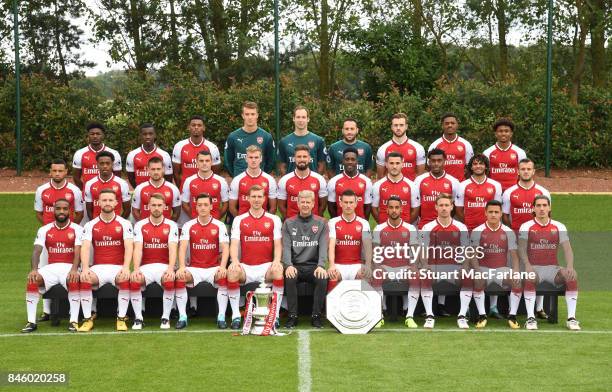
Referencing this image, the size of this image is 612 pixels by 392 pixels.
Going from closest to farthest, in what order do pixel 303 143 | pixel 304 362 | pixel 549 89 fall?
1. pixel 304 362
2. pixel 303 143
3. pixel 549 89

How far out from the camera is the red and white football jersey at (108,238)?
31.7ft

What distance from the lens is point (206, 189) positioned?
35.0 feet

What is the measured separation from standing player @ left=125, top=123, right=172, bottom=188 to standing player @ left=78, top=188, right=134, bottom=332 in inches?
55.1

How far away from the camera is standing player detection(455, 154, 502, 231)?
1031cm

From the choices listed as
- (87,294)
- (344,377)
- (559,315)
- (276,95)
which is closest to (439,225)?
(559,315)

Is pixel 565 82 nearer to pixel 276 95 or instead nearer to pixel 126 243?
pixel 276 95

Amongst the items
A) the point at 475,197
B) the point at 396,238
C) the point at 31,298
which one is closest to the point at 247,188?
the point at 396,238

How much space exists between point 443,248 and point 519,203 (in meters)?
1.01

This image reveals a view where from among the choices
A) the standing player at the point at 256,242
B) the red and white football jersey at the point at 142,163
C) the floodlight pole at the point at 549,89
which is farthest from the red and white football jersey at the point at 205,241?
the floodlight pole at the point at 549,89

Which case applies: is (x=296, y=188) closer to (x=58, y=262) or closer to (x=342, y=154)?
(x=342, y=154)

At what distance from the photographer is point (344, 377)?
7.49m

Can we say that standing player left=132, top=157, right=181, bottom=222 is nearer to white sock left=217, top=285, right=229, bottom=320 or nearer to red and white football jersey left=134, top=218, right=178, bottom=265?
red and white football jersey left=134, top=218, right=178, bottom=265

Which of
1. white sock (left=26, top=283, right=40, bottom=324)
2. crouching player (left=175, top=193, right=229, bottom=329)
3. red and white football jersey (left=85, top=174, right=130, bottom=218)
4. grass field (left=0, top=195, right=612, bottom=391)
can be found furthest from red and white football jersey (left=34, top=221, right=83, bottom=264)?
crouching player (left=175, top=193, right=229, bottom=329)

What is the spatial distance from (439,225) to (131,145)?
39.4 feet
